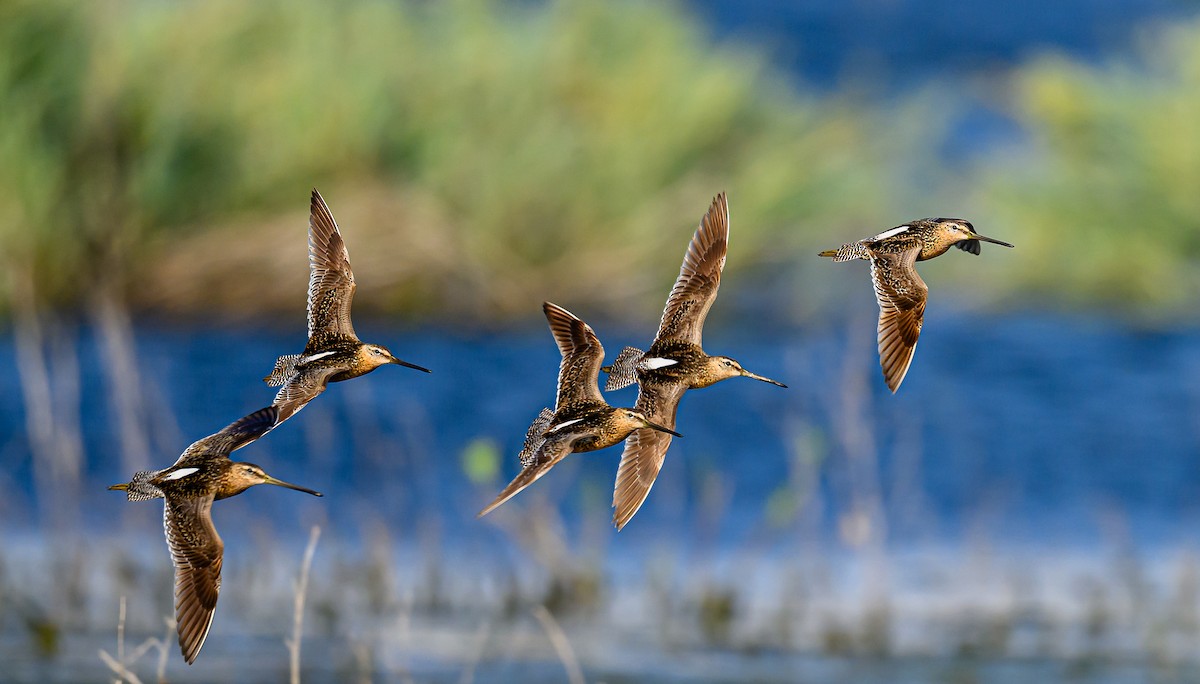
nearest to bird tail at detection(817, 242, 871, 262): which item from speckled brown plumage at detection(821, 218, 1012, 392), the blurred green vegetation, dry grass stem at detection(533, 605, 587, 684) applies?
speckled brown plumage at detection(821, 218, 1012, 392)

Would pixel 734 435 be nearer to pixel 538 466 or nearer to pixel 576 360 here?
pixel 576 360

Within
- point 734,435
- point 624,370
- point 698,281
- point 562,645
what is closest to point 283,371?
point 624,370

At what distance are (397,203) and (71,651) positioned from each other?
861cm

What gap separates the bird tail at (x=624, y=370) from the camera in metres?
2.00

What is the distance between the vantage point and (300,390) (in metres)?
1.83

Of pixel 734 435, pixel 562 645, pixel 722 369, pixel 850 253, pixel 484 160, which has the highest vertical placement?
pixel 484 160

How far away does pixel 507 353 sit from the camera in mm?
27953

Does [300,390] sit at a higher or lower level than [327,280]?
lower

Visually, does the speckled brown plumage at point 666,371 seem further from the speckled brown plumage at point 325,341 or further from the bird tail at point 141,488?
the bird tail at point 141,488

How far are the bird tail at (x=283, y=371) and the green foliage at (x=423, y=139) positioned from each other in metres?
16.3

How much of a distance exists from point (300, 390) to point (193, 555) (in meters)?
0.29

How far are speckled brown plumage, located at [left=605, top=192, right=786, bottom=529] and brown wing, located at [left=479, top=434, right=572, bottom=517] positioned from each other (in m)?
0.10

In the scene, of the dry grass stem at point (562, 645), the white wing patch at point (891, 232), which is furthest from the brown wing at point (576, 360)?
the dry grass stem at point (562, 645)

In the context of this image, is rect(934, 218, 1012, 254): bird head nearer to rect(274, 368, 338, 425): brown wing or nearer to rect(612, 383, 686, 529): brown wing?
rect(612, 383, 686, 529): brown wing
